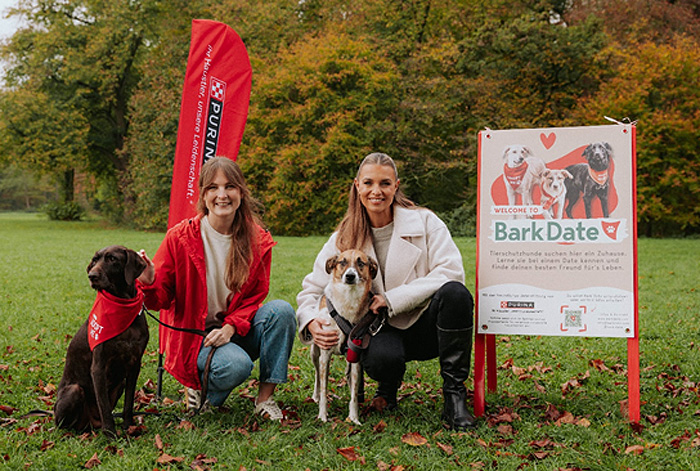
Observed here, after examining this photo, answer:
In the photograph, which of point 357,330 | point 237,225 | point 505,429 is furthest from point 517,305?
point 237,225

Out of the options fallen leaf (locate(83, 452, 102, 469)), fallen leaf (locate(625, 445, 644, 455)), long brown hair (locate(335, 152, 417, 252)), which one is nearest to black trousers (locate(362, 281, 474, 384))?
long brown hair (locate(335, 152, 417, 252))

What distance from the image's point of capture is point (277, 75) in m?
21.5

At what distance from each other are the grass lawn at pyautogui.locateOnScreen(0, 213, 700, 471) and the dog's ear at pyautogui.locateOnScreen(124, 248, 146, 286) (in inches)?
34.2

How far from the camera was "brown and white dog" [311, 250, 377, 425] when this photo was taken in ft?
11.5

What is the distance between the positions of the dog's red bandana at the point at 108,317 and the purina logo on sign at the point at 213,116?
1635mm

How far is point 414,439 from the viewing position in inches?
126

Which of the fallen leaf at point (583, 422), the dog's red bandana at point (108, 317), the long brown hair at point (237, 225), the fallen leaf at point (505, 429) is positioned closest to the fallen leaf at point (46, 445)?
the dog's red bandana at point (108, 317)

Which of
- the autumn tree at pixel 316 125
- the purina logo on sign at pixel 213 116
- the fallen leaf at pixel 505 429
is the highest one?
the autumn tree at pixel 316 125

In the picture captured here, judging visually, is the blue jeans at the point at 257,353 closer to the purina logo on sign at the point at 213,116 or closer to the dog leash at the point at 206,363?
the dog leash at the point at 206,363

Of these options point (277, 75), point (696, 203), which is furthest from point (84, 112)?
point (696, 203)

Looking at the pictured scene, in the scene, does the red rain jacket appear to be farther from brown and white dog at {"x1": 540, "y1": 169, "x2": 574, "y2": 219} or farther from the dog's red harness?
brown and white dog at {"x1": 540, "y1": 169, "x2": 574, "y2": 219}

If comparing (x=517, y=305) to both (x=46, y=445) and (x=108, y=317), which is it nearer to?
(x=108, y=317)

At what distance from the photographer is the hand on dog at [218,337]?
350 centimetres

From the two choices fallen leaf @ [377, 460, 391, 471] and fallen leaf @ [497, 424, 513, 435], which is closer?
fallen leaf @ [377, 460, 391, 471]
